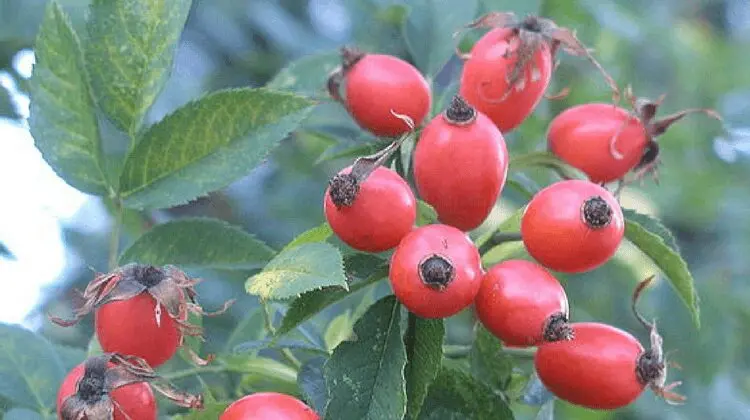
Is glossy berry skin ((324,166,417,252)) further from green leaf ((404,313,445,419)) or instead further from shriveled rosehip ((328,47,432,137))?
shriveled rosehip ((328,47,432,137))

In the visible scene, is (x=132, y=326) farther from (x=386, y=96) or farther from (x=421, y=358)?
(x=386, y=96)

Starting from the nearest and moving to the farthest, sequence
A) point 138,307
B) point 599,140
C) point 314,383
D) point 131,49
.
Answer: point 138,307 < point 314,383 < point 131,49 < point 599,140

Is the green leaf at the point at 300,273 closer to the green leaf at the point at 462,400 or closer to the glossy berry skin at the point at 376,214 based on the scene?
the glossy berry skin at the point at 376,214

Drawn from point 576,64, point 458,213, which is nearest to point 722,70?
point 576,64

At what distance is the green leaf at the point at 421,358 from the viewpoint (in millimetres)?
1584

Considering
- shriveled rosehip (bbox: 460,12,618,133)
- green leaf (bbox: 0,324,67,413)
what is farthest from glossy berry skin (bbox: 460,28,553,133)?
green leaf (bbox: 0,324,67,413)

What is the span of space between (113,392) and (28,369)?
458mm

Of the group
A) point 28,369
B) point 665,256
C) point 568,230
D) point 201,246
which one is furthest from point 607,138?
point 28,369

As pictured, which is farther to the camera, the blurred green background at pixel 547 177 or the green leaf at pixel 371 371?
the blurred green background at pixel 547 177

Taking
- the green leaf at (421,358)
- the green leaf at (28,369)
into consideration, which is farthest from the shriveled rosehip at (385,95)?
the green leaf at (28,369)

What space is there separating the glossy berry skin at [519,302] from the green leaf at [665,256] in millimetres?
229

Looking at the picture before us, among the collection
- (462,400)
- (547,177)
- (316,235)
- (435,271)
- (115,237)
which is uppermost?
(435,271)

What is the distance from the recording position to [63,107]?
72.7 inches

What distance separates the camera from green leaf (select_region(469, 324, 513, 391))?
1843 millimetres
